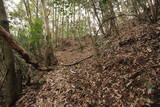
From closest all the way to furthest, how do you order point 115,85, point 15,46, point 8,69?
point 15,46
point 115,85
point 8,69

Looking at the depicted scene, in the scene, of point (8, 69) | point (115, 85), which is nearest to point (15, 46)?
point (8, 69)

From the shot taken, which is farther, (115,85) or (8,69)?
(8,69)

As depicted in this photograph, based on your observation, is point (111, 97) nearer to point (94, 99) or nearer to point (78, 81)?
point (94, 99)

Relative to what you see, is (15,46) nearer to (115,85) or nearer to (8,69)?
(8,69)

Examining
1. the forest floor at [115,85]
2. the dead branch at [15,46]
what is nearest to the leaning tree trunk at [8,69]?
the forest floor at [115,85]

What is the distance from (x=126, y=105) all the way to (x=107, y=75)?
1210mm

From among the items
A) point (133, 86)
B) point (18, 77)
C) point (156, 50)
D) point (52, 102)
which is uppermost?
point (156, 50)

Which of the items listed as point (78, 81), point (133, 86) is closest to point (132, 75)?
point (133, 86)

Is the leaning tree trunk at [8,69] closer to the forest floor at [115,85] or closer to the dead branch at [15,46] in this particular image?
the forest floor at [115,85]

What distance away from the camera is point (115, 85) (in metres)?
3.35

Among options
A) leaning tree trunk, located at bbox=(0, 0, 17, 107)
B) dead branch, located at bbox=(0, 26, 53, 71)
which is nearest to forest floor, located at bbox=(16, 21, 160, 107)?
leaning tree trunk, located at bbox=(0, 0, 17, 107)

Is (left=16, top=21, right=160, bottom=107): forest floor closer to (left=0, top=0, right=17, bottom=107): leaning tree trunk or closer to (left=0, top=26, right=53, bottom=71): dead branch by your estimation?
(left=0, top=0, right=17, bottom=107): leaning tree trunk

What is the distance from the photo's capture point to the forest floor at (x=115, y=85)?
285 centimetres

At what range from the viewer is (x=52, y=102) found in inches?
140
